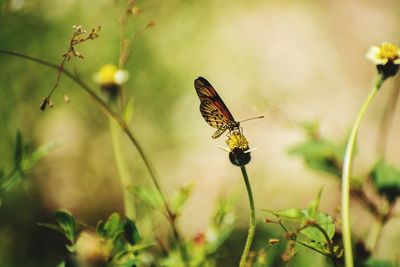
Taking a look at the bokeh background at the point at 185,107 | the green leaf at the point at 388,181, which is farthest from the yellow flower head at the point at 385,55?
the bokeh background at the point at 185,107

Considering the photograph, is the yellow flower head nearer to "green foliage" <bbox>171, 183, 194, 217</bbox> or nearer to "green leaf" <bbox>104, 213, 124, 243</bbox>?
"green foliage" <bbox>171, 183, 194, 217</bbox>

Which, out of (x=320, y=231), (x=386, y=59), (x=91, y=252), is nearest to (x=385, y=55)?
(x=386, y=59)

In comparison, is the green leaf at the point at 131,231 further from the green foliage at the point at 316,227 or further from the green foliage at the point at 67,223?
the green foliage at the point at 316,227

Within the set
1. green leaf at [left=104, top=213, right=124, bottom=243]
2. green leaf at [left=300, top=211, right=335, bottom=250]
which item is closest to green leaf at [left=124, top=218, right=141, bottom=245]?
green leaf at [left=104, top=213, right=124, bottom=243]

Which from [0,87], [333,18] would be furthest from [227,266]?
[333,18]

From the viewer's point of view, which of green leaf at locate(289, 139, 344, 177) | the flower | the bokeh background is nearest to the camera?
the flower

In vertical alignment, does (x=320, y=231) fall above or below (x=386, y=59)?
below

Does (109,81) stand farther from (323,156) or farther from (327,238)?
(327,238)
